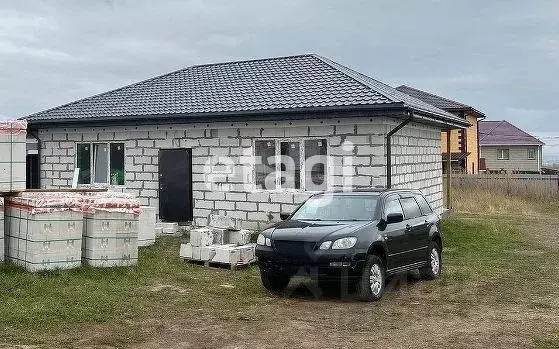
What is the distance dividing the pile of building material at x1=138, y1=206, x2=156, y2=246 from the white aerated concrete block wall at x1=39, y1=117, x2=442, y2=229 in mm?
2227

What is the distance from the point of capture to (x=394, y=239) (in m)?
9.64

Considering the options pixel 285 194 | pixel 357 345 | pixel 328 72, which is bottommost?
pixel 357 345

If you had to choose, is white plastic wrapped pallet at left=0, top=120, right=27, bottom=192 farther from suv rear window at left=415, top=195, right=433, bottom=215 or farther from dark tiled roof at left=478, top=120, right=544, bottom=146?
dark tiled roof at left=478, top=120, right=544, bottom=146

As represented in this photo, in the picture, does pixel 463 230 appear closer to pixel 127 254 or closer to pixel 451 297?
pixel 451 297

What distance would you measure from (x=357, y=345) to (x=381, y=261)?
267 centimetres

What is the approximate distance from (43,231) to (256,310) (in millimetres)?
4009

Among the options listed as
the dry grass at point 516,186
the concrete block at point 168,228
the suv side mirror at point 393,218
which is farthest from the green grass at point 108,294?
the dry grass at point 516,186

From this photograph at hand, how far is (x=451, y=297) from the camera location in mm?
9398

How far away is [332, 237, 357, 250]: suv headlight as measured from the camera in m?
8.77

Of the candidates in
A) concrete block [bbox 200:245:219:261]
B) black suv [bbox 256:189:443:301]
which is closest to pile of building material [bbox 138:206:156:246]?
concrete block [bbox 200:245:219:261]

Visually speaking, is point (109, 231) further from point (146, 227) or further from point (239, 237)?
point (146, 227)

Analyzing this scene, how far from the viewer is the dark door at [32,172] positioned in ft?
63.8

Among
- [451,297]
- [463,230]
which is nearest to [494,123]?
[463,230]

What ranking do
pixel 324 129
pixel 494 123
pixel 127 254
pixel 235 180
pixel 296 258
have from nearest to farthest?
pixel 296 258 < pixel 127 254 < pixel 324 129 < pixel 235 180 < pixel 494 123
